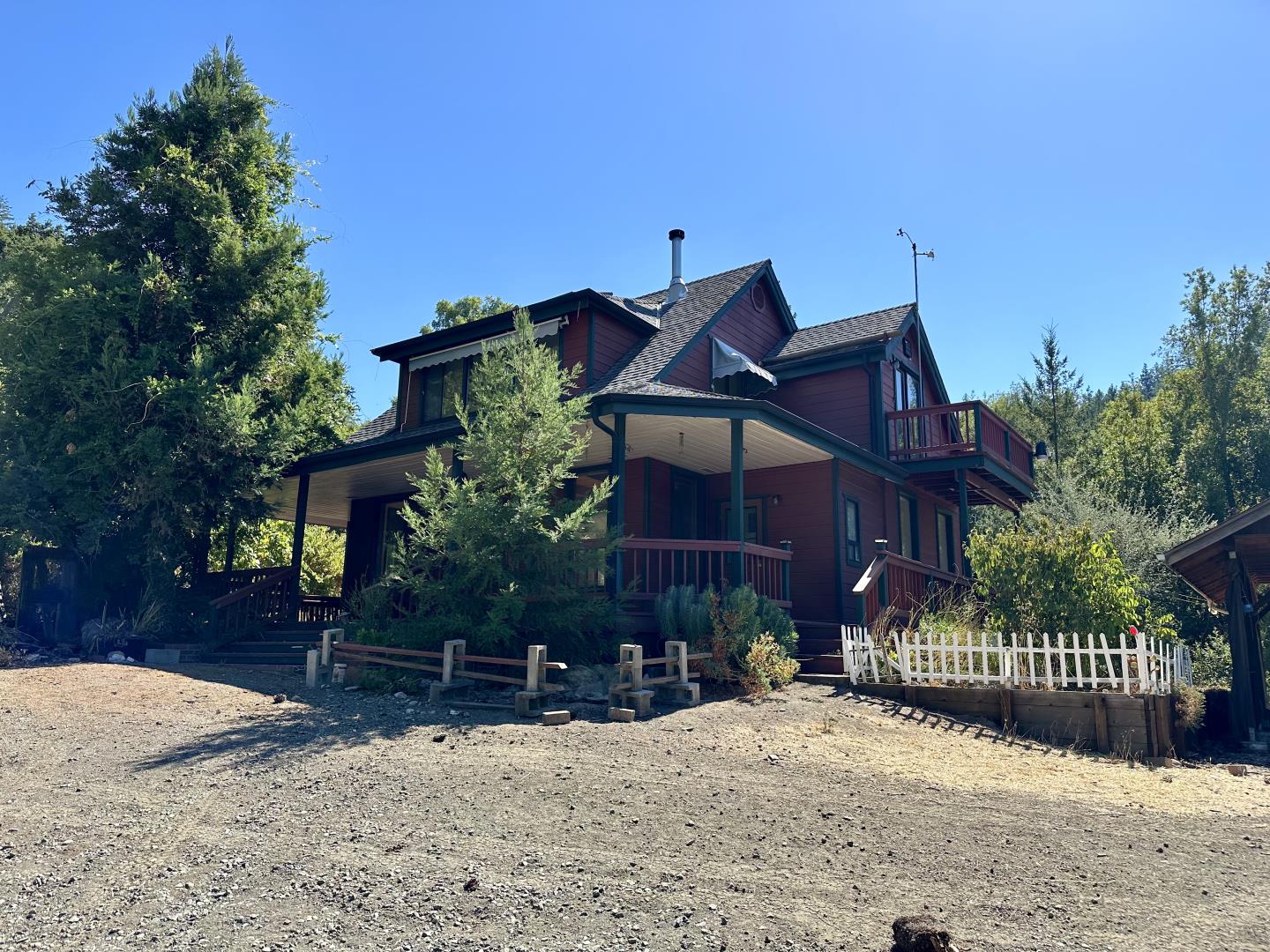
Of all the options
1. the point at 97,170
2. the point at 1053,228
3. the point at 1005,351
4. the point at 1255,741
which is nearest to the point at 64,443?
the point at 97,170

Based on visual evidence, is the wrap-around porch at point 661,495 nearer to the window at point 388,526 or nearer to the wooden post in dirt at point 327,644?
the window at point 388,526

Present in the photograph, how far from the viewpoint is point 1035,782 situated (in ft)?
22.7

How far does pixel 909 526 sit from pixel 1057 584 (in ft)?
25.9

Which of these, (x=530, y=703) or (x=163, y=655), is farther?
(x=163, y=655)

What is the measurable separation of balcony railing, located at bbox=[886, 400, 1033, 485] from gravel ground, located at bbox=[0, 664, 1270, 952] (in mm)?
9148

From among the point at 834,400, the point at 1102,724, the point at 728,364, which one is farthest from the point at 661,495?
the point at 1102,724

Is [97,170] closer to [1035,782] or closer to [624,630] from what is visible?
[624,630]

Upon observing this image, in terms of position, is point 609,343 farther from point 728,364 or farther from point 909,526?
point 909,526

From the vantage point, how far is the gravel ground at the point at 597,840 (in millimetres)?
4227

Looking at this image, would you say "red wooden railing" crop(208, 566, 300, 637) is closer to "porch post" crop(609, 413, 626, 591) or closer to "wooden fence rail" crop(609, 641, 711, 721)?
"porch post" crop(609, 413, 626, 591)

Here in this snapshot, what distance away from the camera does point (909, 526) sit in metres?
19.0

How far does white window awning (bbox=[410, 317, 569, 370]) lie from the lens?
16.3m

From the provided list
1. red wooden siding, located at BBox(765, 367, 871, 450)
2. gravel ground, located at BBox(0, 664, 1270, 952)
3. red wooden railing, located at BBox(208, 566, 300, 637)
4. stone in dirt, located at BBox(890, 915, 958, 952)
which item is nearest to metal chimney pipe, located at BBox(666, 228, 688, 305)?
red wooden siding, located at BBox(765, 367, 871, 450)

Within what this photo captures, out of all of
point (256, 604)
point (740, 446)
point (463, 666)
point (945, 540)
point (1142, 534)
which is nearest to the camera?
point (463, 666)
